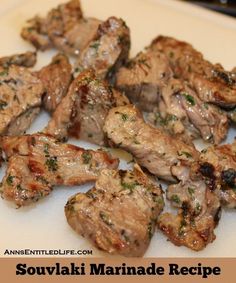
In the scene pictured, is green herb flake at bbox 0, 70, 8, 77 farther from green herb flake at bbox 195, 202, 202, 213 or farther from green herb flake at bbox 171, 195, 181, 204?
green herb flake at bbox 195, 202, 202, 213

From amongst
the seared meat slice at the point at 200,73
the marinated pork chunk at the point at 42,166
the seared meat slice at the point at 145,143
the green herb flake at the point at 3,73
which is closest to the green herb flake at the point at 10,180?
the marinated pork chunk at the point at 42,166

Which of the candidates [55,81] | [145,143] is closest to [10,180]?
[145,143]

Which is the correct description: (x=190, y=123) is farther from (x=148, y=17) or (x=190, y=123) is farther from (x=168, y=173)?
(x=148, y=17)

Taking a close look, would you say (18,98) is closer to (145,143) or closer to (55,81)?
(55,81)

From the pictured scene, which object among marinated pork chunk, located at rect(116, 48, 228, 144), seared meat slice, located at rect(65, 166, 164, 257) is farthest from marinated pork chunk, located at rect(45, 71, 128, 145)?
seared meat slice, located at rect(65, 166, 164, 257)

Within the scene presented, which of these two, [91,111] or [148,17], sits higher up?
[148,17]

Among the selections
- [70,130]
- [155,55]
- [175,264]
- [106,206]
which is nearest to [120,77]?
[155,55]
